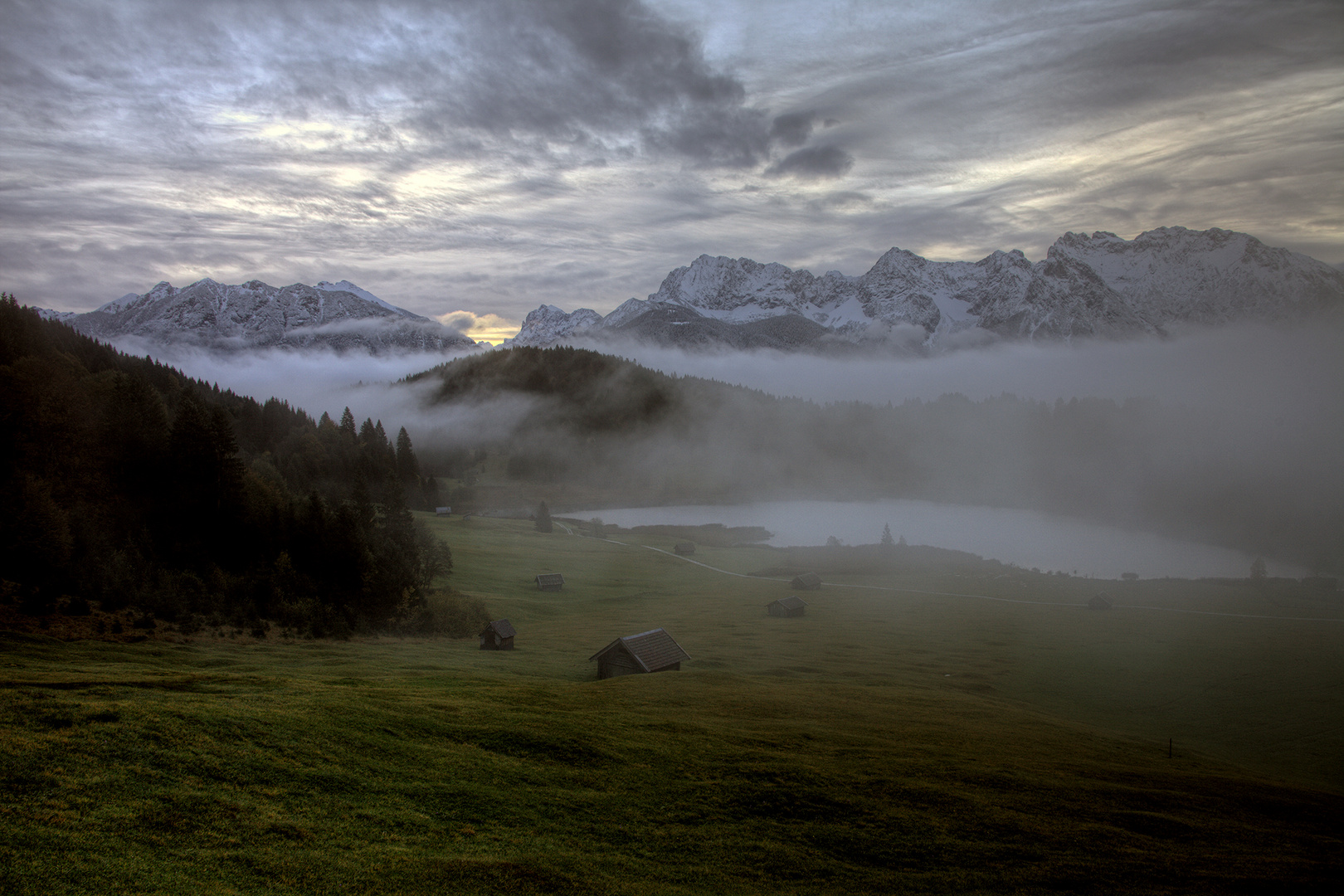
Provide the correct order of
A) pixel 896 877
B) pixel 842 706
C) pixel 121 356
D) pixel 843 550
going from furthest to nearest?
pixel 843 550, pixel 121 356, pixel 842 706, pixel 896 877

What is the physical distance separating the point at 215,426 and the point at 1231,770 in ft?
235

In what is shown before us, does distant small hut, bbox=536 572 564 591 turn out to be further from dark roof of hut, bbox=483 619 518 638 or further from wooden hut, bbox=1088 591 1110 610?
wooden hut, bbox=1088 591 1110 610

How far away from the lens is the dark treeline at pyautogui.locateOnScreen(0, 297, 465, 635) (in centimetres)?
4153

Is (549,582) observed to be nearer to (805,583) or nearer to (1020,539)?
(805,583)

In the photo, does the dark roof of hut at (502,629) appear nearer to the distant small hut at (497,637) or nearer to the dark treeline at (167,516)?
the distant small hut at (497,637)

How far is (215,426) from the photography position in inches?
2112

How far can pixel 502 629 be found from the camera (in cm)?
5209

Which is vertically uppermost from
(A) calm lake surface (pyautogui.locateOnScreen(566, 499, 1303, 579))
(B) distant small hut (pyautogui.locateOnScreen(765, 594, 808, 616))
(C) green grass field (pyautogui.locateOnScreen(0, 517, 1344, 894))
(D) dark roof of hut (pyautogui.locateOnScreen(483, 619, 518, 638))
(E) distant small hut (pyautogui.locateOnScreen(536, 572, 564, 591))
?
(A) calm lake surface (pyautogui.locateOnScreen(566, 499, 1303, 579))

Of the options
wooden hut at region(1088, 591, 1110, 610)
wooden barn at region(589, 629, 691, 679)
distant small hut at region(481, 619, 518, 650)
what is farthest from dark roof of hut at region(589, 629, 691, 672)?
wooden hut at region(1088, 591, 1110, 610)

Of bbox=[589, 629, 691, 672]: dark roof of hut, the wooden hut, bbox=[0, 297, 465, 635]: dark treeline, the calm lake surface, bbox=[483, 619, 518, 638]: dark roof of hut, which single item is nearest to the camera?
bbox=[0, 297, 465, 635]: dark treeline

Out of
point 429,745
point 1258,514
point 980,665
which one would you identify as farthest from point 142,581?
point 1258,514

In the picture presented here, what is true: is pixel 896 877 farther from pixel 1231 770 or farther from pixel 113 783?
pixel 1231 770

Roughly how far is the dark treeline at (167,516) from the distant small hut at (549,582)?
19.8m

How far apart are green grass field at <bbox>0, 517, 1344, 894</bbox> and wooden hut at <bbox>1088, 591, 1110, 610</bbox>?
3038 centimetres
